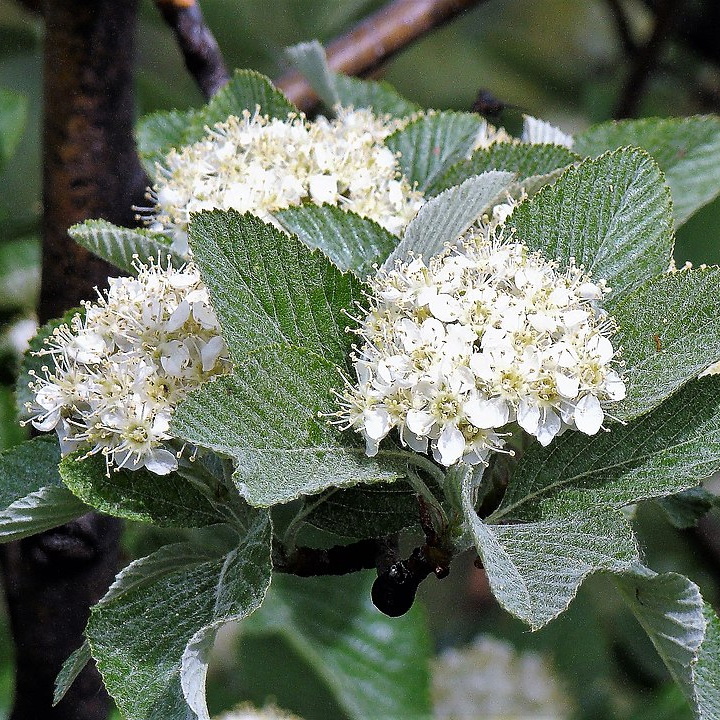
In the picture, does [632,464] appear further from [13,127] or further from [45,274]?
[13,127]

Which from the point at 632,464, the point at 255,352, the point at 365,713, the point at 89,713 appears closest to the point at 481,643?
the point at 365,713

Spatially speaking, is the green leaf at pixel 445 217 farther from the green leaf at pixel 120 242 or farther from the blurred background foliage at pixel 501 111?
the blurred background foliage at pixel 501 111

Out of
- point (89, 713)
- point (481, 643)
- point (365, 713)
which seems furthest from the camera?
point (481, 643)

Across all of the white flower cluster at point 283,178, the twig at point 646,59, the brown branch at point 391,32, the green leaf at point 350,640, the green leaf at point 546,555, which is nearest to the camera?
the green leaf at point 546,555

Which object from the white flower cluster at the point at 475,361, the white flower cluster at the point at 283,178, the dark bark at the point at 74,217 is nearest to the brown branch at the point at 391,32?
the dark bark at the point at 74,217

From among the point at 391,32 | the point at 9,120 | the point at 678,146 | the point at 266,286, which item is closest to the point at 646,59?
the point at 391,32

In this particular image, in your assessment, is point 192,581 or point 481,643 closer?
point 192,581

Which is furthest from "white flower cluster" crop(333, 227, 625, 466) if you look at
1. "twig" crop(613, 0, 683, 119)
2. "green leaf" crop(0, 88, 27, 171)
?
"twig" crop(613, 0, 683, 119)
